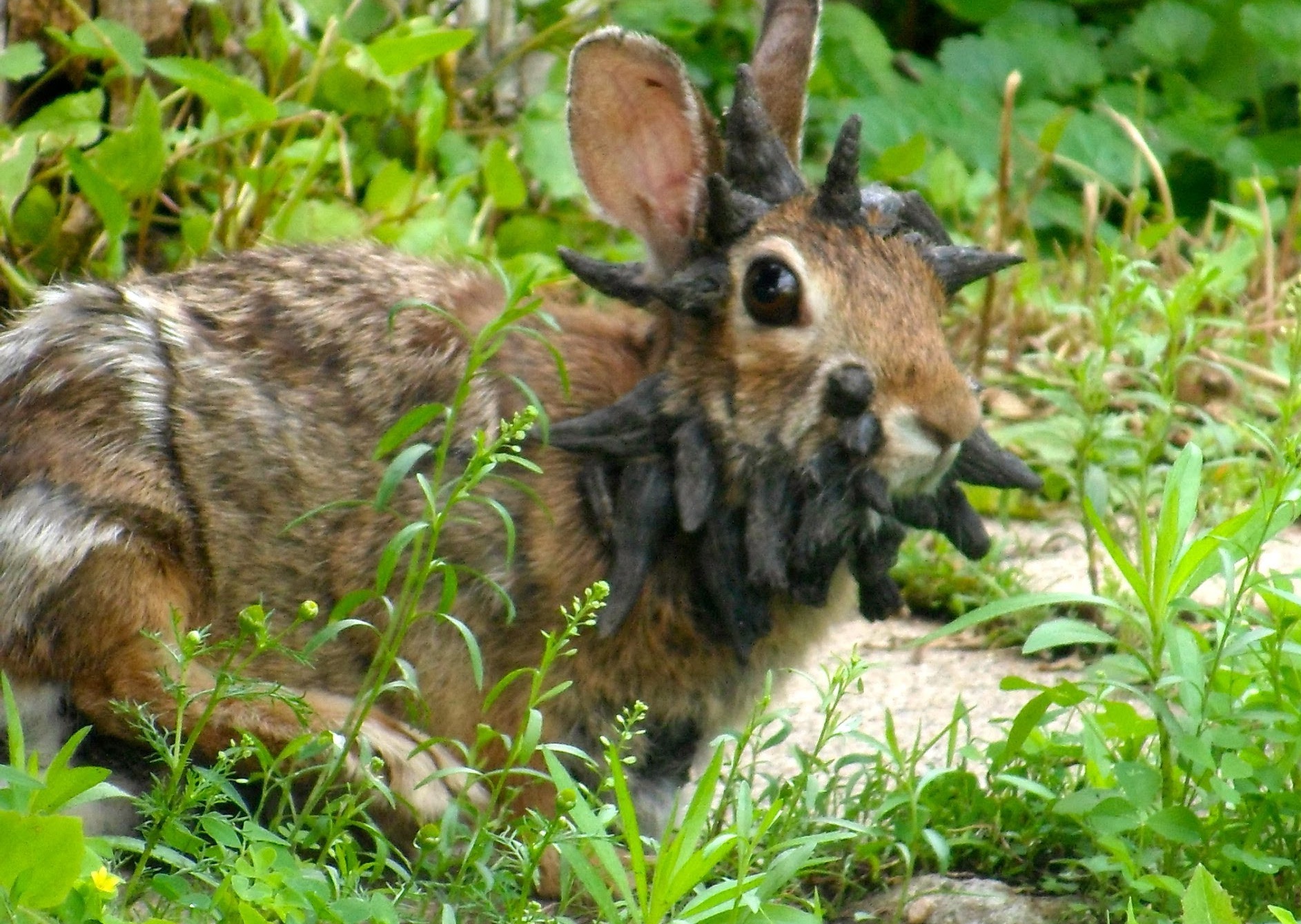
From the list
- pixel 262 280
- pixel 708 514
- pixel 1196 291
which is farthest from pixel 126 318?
pixel 1196 291

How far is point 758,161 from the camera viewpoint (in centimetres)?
369

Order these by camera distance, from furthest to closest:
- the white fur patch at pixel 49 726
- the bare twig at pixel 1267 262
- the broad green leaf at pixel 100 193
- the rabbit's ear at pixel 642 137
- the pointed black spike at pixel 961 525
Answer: the bare twig at pixel 1267 262 → the broad green leaf at pixel 100 193 → the rabbit's ear at pixel 642 137 → the pointed black spike at pixel 961 525 → the white fur patch at pixel 49 726

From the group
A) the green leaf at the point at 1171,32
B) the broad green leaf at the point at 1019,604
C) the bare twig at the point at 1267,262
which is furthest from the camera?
the green leaf at the point at 1171,32

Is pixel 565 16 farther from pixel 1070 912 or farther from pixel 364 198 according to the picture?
pixel 1070 912

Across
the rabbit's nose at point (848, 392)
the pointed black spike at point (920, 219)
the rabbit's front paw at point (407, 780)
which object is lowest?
the rabbit's front paw at point (407, 780)

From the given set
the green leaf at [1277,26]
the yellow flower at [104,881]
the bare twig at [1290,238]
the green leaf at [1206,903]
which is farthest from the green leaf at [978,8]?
the yellow flower at [104,881]

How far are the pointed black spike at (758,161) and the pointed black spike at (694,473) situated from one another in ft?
1.62

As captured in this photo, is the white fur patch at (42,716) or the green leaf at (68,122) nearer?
the white fur patch at (42,716)

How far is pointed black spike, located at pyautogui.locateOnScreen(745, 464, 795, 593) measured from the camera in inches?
138

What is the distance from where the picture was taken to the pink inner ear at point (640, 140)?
12.5ft

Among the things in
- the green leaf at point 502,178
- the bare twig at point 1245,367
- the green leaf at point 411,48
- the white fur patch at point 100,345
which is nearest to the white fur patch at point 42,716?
the white fur patch at point 100,345

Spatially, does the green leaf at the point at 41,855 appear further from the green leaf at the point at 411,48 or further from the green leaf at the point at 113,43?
the green leaf at the point at 411,48

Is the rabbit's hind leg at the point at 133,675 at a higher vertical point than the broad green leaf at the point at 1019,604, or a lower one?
lower

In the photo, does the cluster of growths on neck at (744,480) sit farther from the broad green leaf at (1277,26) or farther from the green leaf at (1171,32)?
the green leaf at (1171,32)
